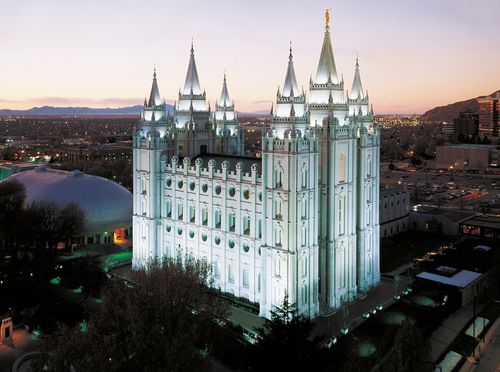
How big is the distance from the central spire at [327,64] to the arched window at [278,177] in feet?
36.2

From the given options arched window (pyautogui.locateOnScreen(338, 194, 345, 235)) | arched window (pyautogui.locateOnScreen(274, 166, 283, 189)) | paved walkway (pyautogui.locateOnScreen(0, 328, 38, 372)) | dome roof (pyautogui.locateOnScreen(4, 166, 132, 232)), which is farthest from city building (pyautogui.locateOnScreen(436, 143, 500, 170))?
paved walkway (pyautogui.locateOnScreen(0, 328, 38, 372))

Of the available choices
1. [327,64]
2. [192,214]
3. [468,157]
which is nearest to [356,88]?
[327,64]

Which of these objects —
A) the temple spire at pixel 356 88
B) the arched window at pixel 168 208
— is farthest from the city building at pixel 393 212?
the arched window at pixel 168 208

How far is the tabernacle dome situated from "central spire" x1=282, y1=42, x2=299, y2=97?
1403 inches

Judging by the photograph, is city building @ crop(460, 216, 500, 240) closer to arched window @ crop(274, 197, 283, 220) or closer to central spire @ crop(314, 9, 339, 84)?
central spire @ crop(314, 9, 339, 84)

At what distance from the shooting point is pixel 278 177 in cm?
4544

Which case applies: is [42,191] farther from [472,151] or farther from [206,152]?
[472,151]

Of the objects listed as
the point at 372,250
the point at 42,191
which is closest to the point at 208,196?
the point at 372,250

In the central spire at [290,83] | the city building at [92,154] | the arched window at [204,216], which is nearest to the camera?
the central spire at [290,83]

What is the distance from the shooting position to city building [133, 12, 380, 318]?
149 ft

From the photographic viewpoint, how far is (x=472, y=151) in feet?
580

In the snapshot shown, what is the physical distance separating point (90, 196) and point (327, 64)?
1569 inches

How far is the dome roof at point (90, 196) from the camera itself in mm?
71500

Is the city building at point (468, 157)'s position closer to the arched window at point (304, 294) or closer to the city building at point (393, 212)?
the city building at point (393, 212)
